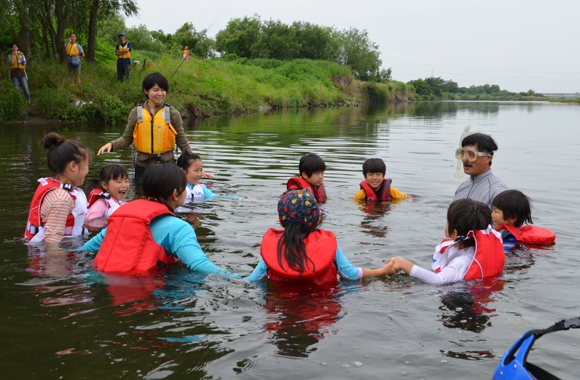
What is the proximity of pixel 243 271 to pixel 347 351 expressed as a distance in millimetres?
1814

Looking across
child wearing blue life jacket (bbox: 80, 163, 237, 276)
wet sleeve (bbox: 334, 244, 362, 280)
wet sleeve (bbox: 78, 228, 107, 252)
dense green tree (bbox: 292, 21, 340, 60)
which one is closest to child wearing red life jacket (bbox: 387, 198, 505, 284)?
wet sleeve (bbox: 334, 244, 362, 280)

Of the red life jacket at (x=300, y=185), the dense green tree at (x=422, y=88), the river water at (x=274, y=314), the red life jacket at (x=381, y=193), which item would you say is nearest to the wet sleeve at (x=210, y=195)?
the river water at (x=274, y=314)

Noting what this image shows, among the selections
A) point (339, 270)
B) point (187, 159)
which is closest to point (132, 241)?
point (339, 270)

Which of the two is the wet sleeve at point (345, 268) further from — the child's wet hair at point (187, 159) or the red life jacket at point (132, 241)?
the child's wet hair at point (187, 159)

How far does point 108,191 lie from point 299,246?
352 cm

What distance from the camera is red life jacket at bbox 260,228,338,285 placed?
13.1 ft

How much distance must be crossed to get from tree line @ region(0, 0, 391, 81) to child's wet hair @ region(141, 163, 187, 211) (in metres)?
15.0

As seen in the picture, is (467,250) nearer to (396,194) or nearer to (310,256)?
(310,256)

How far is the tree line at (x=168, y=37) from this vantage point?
21.3 meters

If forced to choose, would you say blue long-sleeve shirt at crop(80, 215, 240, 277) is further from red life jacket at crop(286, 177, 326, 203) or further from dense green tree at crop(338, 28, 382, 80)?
dense green tree at crop(338, 28, 382, 80)

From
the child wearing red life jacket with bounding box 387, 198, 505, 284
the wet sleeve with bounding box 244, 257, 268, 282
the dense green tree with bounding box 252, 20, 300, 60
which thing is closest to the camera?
the wet sleeve with bounding box 244, 257, 268, 282

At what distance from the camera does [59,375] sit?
9.00 ft

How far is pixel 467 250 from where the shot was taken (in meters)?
4.54

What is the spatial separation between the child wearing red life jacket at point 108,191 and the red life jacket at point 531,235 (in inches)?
182
